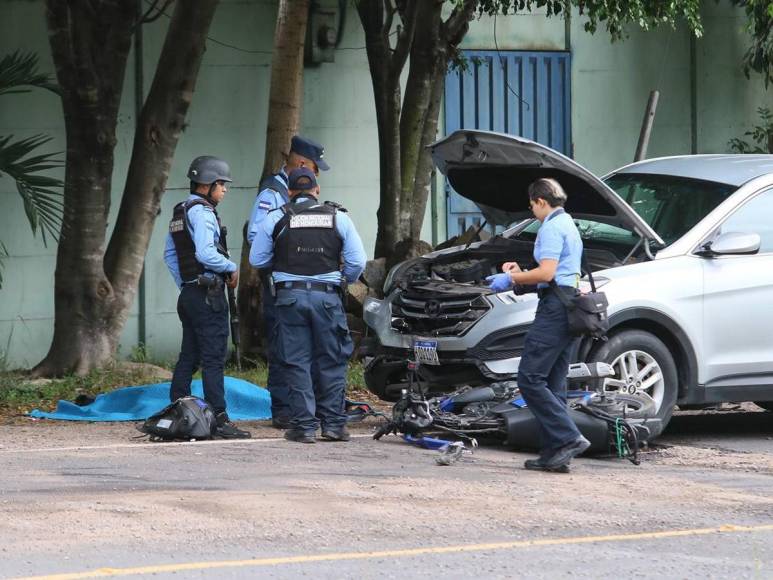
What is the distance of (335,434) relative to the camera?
10141 mm

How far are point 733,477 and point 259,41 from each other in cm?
865

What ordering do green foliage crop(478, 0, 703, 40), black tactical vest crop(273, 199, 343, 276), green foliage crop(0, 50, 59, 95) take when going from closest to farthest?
black tactical vest crop(273, 199, 343, 276), green foliage crop(0, 50, 59, 95), green foliage crop(478, 0, 703, 40)

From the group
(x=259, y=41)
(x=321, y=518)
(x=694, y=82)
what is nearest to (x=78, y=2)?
(x=259, y=41)

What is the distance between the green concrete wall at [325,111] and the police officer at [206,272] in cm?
521

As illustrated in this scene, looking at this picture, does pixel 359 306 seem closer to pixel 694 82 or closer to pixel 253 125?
pixel 253 125

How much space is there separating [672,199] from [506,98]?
6.81 meters

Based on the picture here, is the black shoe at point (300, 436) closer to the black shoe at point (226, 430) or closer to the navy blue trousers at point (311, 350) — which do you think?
the navy blue trousers at point (311, 350)

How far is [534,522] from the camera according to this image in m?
7.52

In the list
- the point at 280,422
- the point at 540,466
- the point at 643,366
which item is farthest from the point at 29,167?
the point at 540,466

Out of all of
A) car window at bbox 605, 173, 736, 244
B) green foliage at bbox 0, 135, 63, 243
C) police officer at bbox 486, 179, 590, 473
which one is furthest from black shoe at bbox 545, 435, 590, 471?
green foliage at bbox 0, 135, 63, 243

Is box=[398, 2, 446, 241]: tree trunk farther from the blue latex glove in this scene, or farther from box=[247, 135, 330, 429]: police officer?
the blue latex glove

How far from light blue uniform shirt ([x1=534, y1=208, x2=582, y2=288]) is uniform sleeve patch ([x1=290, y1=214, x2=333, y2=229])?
1.58 meters

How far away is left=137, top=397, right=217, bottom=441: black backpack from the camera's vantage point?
10.2m

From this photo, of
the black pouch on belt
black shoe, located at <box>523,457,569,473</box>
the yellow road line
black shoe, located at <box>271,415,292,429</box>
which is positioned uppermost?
the black pouch on belt
